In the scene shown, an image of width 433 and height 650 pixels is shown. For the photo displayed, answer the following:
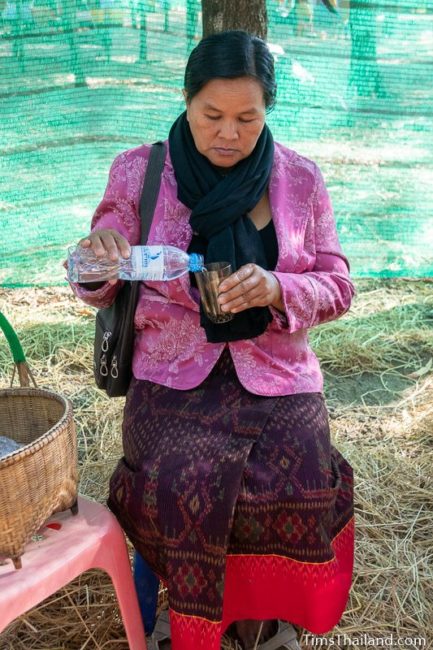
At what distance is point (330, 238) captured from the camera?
2416 mm

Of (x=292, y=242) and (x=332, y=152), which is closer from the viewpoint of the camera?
(x=292, y=242)

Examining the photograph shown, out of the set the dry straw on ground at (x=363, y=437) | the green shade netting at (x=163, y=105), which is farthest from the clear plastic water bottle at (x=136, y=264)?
the green shade netting at (x=163, y=105)

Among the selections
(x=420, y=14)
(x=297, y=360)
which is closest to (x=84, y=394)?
(x=297, y=360)

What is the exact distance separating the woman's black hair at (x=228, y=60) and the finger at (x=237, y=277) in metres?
0.58

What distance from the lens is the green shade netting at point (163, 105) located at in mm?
4223

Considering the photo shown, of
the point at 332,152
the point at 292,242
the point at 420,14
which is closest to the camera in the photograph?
the point at 292,242

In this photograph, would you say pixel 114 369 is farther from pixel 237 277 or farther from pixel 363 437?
pixel 363 437

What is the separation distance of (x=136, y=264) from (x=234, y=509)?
742 millimetres

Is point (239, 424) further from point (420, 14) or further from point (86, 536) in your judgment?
point (420, 14)

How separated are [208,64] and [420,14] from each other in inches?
114

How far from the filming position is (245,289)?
2.00m

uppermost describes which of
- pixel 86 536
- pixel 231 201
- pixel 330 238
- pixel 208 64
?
pixel 208 64

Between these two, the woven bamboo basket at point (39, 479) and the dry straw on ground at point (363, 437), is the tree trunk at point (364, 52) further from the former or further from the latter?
the woven bamboo basket at point (39, 479)

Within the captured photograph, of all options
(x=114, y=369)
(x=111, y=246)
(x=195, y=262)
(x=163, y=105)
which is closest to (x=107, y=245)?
(x=111, y=246)
